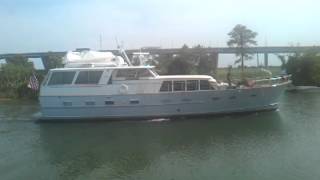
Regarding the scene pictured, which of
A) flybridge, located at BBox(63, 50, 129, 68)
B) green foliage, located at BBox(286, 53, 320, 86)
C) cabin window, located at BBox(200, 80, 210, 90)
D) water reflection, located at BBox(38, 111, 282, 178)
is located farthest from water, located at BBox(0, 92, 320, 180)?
green foliage, located at BBox(286, 53, 320, 86)

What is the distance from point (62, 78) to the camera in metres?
30.5

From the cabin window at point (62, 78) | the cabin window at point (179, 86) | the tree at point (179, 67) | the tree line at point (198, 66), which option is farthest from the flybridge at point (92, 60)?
the tree at point (179, 67)

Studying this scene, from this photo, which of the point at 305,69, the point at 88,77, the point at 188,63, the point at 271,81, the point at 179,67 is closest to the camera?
the point at 88,77

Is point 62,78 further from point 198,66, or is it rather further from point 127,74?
point 198,66

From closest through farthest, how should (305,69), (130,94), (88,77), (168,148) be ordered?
(168,148) → (130,94) → (88,77) → (305,69)

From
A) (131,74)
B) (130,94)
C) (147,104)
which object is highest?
(131,74)

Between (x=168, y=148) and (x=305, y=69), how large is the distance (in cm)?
3851

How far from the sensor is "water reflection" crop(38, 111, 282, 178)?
66.4 feet

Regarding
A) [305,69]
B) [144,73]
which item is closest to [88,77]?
[144,73]

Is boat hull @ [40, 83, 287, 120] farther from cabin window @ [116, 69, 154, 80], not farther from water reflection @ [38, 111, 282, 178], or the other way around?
cabin window @ [116, 69, 154, 80]

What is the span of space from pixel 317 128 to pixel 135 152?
10.2 m

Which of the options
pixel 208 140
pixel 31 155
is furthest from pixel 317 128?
pixel 31 155

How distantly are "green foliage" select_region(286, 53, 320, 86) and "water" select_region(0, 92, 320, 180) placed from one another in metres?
24.5

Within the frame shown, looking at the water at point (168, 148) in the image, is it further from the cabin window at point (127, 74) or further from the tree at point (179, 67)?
the tree at point (179, 67)
